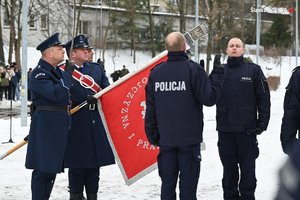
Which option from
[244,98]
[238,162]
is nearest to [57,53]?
[244,98]

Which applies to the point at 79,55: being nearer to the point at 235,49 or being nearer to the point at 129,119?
the point at 129,119

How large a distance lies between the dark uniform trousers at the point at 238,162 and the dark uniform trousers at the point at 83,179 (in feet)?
4.71

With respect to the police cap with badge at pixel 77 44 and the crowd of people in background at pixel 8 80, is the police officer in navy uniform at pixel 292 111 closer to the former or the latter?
the police cap with badge at pixel 77 44

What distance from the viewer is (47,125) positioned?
5.81m

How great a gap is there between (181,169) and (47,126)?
146 cm

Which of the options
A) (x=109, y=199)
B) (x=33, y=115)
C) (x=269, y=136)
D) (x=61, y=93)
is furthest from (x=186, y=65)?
(x=269, y=136)

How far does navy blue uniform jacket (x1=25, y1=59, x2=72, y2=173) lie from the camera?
18.7ft

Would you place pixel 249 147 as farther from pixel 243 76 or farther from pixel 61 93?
pixel 61 93

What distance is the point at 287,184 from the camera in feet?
5.44

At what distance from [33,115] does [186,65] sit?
5.71ft

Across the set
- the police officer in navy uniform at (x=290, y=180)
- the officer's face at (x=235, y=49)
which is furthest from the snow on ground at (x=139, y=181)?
the police officer in navy uniform at (x=290, y=180)

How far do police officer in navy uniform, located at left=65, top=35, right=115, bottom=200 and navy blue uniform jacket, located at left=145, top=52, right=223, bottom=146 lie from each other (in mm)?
1290

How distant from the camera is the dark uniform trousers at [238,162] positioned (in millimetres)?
6367

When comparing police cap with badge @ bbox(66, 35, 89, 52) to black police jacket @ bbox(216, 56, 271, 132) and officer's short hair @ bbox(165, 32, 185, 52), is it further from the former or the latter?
black police jacket @ bbox(216, 56, 271, 132)
